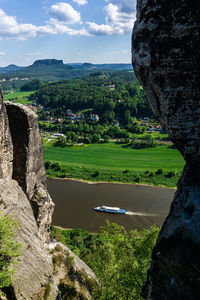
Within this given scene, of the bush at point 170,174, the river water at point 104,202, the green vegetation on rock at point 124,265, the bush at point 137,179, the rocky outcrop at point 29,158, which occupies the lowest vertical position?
the river water at point 104,202

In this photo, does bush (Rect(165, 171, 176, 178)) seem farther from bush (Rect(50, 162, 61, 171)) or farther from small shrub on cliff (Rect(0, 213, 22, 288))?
small shrub on cliff (Rect(0, 213, 22, 288))

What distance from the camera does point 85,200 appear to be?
1292 inches

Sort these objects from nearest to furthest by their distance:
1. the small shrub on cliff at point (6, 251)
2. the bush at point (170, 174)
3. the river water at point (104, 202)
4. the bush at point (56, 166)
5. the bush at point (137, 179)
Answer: the small shrub on cliff at point (6, 251) → the river water at point (104, 202) → the bush at point (137, 179) → the bush at point (170, 174) → the bush at point (56, 166)

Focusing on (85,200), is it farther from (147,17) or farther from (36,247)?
(147,17)

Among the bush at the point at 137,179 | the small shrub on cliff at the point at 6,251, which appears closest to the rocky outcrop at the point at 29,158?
the small shrub on cliff at the point at 6,251

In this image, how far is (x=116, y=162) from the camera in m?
47.8

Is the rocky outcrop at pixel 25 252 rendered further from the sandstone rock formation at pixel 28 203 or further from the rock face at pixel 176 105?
the rock face at pixel 176 105

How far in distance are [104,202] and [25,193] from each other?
21.3 meters

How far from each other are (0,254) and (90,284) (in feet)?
23.9

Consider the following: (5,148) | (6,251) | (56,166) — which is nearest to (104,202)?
(56,166)

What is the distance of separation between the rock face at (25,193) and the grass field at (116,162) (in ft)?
90.2

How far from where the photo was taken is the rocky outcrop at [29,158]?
1152 cm

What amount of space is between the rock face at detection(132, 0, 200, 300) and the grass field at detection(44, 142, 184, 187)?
33004mm

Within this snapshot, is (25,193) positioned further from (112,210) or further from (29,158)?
(112,210)
